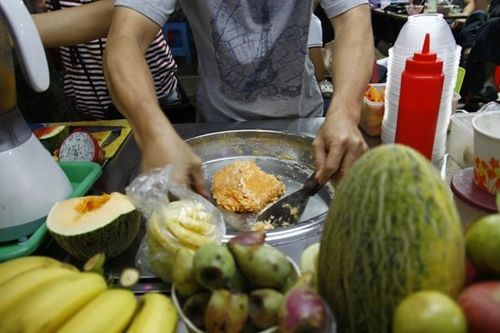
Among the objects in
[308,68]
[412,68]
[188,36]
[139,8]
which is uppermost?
[139,8]

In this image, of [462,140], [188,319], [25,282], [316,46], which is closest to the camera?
Result: [188,319]

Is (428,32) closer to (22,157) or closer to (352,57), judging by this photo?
(352,57)

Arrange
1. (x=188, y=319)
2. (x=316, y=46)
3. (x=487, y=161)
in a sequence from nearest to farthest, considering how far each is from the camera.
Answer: (x=188, y=319)
(x=487, y=161)
(x=316, y=46)

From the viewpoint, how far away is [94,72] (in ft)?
5.89

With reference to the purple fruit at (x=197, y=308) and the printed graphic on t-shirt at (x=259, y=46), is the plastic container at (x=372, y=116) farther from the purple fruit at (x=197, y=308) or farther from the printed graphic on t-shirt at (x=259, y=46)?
the purple fruit at (x=197, y=308)

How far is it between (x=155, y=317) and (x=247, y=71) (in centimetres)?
104

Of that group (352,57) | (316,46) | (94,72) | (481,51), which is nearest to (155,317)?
(352,57)

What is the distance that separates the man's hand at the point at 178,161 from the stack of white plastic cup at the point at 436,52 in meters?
0.67

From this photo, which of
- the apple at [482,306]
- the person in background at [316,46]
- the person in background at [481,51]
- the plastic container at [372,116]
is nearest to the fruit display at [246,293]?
the apple at [482,306]

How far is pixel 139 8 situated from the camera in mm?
1186

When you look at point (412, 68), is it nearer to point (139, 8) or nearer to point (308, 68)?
point (308, 68)

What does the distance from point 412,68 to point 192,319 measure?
86 centimetres

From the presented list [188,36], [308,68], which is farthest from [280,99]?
[188,36]

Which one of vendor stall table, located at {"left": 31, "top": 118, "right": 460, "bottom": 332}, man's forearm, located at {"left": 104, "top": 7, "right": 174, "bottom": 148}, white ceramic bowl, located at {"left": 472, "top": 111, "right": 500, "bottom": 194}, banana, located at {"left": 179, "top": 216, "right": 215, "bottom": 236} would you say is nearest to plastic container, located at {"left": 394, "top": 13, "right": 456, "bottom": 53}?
vendor stall table, located at {"left": 31, "top": 118, "right": 460, "bottom": 332}
